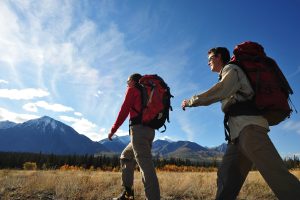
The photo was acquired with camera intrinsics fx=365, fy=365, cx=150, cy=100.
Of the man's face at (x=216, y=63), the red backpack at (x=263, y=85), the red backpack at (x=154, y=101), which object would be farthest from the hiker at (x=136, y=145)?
the red backpack at (x=263, y=85)

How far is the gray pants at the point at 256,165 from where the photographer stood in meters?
3.69

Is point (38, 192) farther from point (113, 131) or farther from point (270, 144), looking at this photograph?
point (270, 144)

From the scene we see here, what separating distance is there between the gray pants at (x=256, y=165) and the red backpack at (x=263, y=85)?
0.22m

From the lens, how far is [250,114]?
4039mm

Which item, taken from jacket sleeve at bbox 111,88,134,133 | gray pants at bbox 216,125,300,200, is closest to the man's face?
gray pants at bbox 216,125,300,200

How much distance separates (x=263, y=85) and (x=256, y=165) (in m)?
0.86

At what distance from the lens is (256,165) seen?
390 cm

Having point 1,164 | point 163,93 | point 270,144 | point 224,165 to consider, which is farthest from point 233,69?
point 1,164

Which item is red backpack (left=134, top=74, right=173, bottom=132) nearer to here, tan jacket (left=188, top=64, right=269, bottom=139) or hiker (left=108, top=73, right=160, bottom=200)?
hiker (left=108, top=73, right=160, bottom=200)

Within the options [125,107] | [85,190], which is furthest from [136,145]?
[85,190]

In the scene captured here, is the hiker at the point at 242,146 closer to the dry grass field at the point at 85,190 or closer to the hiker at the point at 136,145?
the hiker at the point at 136,145

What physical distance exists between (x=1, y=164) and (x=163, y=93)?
376 feet

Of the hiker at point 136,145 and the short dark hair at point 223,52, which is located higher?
the short dark hair at point 223,52

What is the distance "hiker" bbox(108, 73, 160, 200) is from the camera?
5984 millimetres
